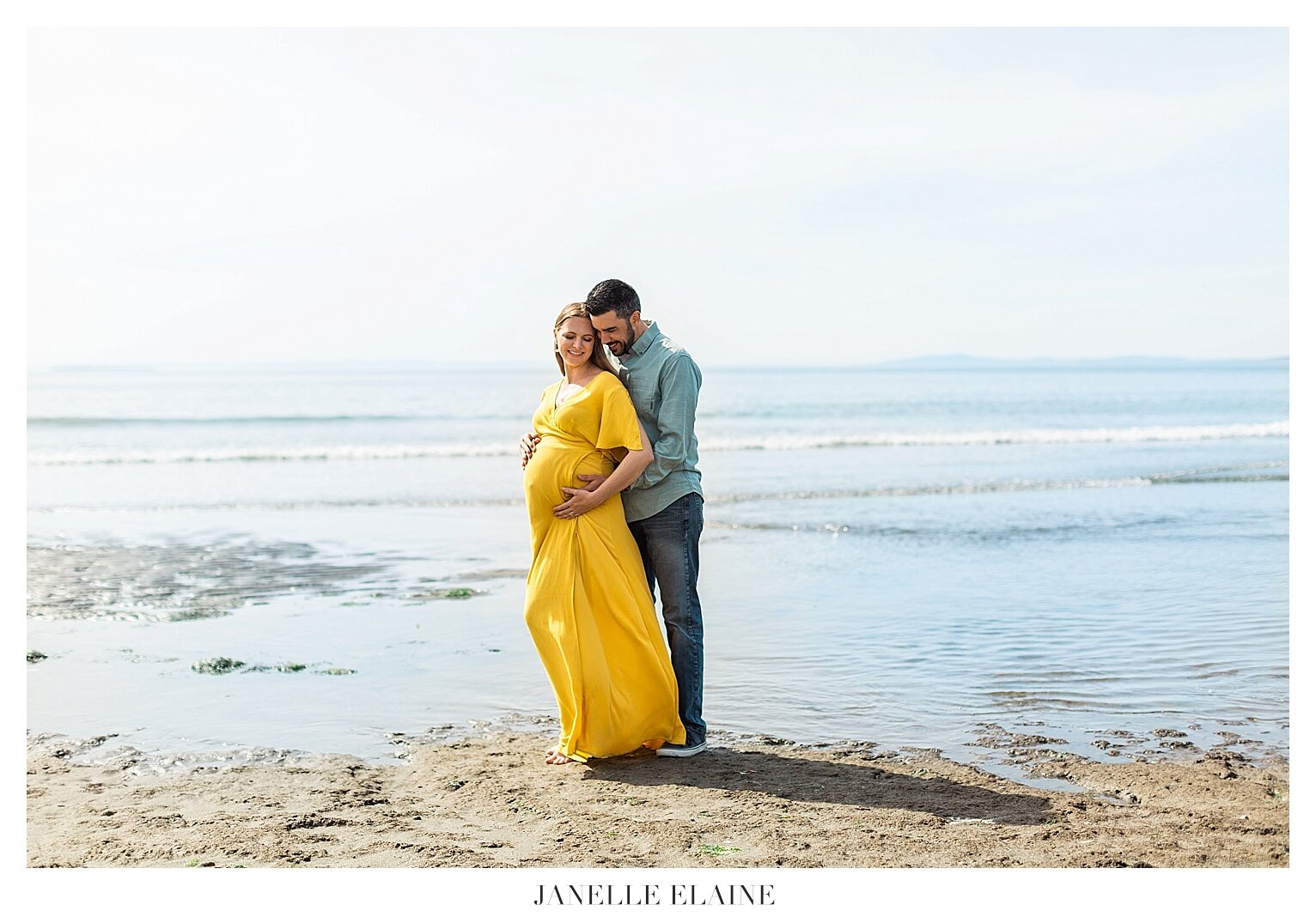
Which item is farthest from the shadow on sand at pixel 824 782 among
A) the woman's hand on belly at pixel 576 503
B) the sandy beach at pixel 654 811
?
the woman's hand on belly at pixel 576 503

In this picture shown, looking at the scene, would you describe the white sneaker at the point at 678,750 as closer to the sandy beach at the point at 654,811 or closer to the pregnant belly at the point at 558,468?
the sandy beach at the point at 654,811

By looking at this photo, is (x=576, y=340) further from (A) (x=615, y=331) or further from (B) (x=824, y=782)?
(B) (x=824, y=782)

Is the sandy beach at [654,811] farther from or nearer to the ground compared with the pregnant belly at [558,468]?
nearer to the ground

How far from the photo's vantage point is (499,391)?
5297 centimetres

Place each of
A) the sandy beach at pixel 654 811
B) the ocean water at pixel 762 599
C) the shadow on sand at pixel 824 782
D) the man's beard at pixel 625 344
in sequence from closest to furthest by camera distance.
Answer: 1. the sandy beach at pixel 654 811
2. the shadow on sand at pixel 824 782
3. the man's beard at pixel 625 344
4. the ocean water at pixel 762 599

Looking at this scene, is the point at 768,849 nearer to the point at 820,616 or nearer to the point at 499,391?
the point at 820,616

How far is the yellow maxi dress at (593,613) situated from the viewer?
16.8 ft

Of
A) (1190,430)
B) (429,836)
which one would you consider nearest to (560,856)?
(429,836)

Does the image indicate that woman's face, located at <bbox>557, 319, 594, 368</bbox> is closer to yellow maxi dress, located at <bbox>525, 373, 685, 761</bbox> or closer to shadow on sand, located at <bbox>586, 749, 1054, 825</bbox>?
yellow maxi dress, located at <bbox>525, 373, 685, 761</bbox>

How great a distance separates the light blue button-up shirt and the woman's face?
0.21 metres

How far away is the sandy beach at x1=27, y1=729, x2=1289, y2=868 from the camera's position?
4047 mm

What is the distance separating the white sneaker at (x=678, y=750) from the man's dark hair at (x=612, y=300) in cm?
190

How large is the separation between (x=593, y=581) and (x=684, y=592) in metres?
0.41

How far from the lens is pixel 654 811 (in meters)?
4.49
